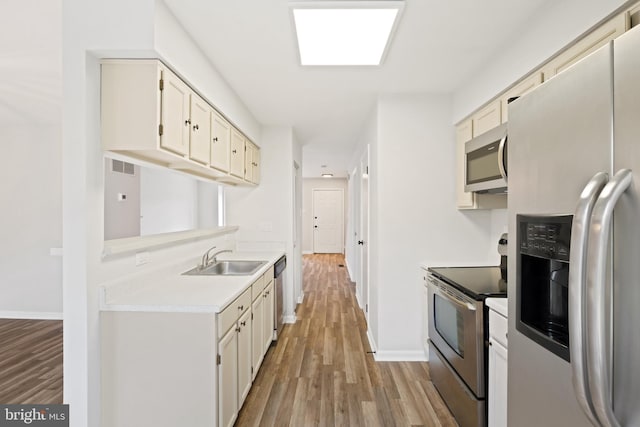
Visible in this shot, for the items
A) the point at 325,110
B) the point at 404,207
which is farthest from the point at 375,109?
the point at 404,207

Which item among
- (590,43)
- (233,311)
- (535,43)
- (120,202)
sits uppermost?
(535,43)

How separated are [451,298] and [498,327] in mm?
478

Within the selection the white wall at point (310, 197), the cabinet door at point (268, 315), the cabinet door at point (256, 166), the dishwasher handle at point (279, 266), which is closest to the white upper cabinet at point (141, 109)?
the cabinet door at point (268, 315)

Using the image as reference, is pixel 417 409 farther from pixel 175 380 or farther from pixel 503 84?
pixel 503 84

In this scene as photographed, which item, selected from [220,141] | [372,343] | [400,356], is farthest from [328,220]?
[220,141]

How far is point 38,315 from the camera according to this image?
14.0 ft

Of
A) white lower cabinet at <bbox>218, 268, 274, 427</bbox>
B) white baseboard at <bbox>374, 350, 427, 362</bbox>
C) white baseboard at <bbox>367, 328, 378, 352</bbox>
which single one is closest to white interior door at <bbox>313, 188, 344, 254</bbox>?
white baseboard at <bbox>367, 328, 378, 352</bbox>

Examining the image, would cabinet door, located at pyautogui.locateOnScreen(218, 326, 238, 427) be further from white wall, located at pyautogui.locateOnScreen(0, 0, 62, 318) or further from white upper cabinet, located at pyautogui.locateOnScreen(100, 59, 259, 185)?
white wall, located at pyautogui.locateOnScreen(0, 0, 62, 318)

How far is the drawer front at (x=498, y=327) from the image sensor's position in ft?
5.34

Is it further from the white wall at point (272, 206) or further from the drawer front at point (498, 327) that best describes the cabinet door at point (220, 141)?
the drawer front at point (498, 327)

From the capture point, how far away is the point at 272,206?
13.5 feet

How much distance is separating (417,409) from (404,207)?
1625mm

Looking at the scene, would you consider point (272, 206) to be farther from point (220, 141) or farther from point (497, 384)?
point (497, 384)

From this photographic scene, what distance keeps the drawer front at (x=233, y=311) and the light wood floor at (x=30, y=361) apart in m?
1.58
